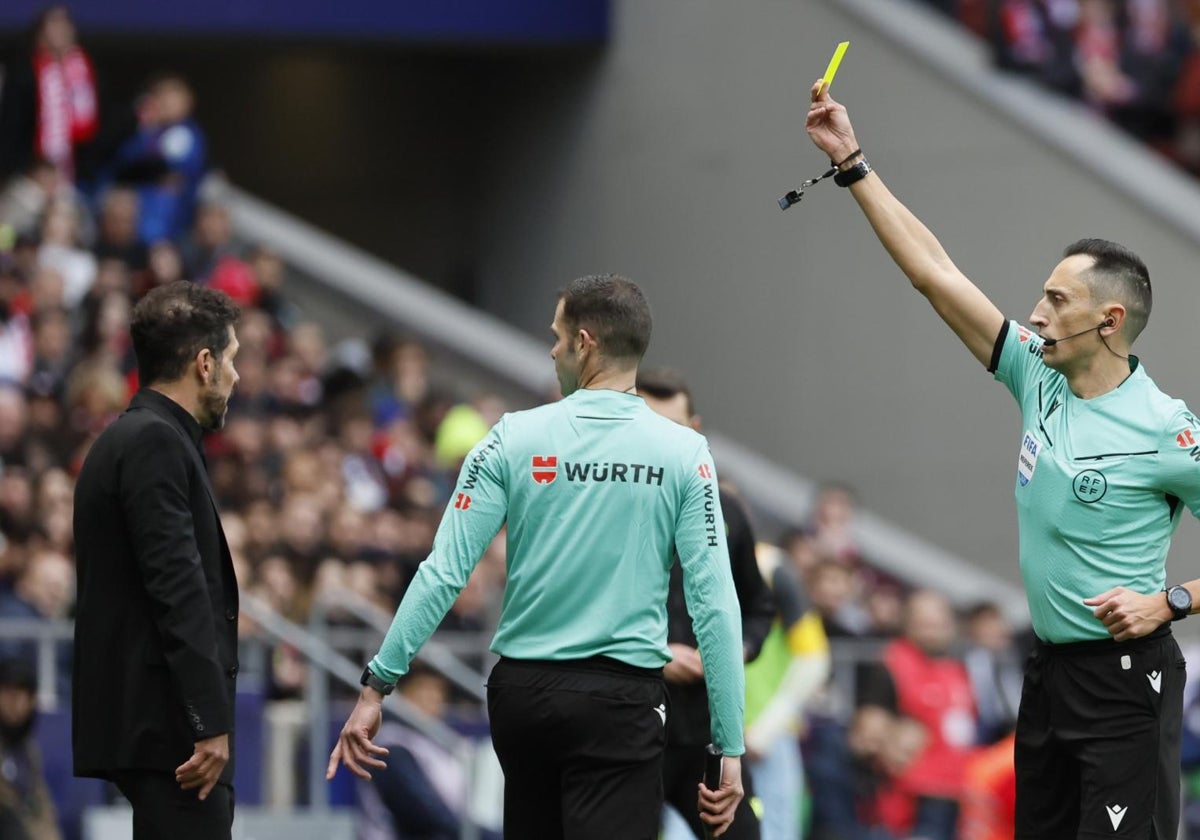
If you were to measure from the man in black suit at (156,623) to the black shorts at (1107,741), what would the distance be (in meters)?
2.44

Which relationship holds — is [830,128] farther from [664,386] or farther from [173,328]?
[173,328]

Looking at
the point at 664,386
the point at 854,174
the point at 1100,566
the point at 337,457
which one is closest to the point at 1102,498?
the point at 1100,566

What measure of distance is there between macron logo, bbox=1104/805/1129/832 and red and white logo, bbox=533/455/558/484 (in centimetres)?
190

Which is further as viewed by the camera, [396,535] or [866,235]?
[866,235]

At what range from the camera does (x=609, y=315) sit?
6.23 metres

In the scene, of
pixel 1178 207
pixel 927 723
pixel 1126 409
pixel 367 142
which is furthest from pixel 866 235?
pixel 1126 409

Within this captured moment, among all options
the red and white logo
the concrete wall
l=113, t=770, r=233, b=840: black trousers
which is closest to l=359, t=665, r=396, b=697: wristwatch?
l=113, t=770, r=233, b=840: black trousers

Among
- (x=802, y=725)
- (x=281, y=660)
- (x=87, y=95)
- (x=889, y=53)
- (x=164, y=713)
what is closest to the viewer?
(x=164, y=713)

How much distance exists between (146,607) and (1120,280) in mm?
3052

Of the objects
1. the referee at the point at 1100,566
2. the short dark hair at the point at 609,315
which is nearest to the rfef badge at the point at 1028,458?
the referee at the point at 1100,566

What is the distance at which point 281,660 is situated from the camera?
11.5m

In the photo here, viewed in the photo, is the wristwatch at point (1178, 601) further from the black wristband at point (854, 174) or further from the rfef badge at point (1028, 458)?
the black wristband at point (854, 174)

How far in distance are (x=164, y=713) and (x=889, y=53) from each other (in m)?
12.7

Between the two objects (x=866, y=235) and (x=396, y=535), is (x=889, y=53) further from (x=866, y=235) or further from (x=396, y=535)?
(x=396, y=535)
